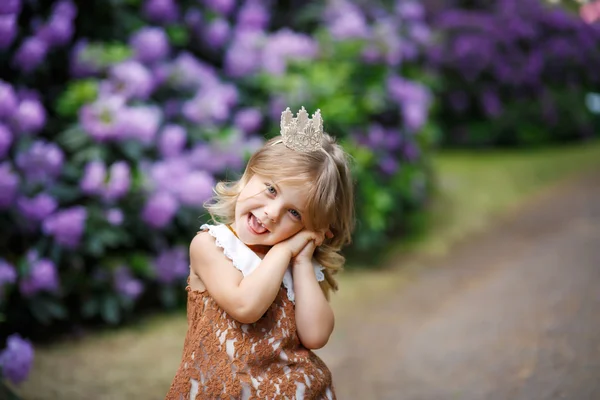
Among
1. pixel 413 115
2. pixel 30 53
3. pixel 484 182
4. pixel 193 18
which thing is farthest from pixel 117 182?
pixel 484 182

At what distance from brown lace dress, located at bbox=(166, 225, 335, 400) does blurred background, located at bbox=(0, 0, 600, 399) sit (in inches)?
40.5

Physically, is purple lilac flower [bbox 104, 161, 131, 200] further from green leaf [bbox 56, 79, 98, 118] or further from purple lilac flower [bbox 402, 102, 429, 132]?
purple lilac flower [bbox 402, 102, 429, 132]

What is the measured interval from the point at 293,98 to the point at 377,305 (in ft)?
4.82

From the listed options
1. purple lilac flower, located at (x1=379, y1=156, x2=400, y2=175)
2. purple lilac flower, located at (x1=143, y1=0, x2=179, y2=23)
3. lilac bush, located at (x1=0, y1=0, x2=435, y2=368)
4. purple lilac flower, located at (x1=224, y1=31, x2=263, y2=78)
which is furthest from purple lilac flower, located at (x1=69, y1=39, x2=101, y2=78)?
purple lilac flower, located at (x1=379, y1=156, x2=400, y2=175)

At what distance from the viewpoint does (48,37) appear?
3498 mm

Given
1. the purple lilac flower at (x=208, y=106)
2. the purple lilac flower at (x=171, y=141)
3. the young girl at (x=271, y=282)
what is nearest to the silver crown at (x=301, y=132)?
the young girl at (x=271, y=282)

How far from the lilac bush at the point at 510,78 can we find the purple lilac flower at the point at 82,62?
5.67 metres

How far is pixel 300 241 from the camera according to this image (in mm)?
1821

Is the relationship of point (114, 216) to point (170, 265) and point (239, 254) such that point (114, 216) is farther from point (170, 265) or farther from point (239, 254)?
point (239, 254)

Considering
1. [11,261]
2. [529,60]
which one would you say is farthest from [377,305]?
[529,60]

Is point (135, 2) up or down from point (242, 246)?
up

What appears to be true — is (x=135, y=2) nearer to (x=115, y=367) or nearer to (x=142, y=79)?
(x=142, y=79)

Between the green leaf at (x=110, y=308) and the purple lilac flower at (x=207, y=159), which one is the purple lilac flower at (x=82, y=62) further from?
the green leaf at (x=110, y=308)

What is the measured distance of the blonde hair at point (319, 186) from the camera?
179 cm
